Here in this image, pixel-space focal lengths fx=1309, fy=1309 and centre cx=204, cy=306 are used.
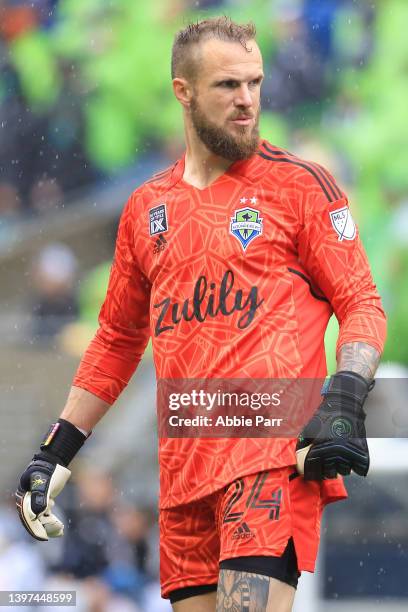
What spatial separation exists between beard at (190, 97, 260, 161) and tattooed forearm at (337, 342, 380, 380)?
67cm

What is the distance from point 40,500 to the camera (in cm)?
392

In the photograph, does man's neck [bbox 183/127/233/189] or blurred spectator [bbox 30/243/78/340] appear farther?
blurred spectator [bbox 30/243/78/340]

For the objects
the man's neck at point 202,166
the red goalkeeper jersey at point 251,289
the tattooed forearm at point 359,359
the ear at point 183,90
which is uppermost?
the ear at point 183,90

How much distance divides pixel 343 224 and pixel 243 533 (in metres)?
0.91

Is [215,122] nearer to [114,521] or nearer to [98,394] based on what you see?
[98,394]

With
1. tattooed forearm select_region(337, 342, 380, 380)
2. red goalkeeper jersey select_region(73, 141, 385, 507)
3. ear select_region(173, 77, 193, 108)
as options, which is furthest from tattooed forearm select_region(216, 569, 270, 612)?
ear select_region(173, 77, 193, 108)

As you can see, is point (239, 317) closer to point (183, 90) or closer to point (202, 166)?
point (202, 166)

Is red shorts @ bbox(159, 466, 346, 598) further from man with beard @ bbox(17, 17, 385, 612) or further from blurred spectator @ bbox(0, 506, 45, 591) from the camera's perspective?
blurred spectator @ bbox(0, 506, 45, 591)

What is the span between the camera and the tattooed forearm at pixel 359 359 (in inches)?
138

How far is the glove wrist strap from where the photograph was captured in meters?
4.07

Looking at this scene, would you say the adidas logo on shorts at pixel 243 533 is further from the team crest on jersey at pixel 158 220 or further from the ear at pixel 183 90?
the ear at pixel 183 90

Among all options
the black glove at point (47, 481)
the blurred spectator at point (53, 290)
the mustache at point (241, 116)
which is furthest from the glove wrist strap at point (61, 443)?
the blurred spectator at point (53, 290)

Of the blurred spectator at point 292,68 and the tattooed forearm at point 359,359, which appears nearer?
the tattooed forearm at point 359,359

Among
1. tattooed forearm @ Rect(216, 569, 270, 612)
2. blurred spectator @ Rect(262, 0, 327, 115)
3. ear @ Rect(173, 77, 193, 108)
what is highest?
blurred spectator @ Rect(262, 0, 327, 115)
